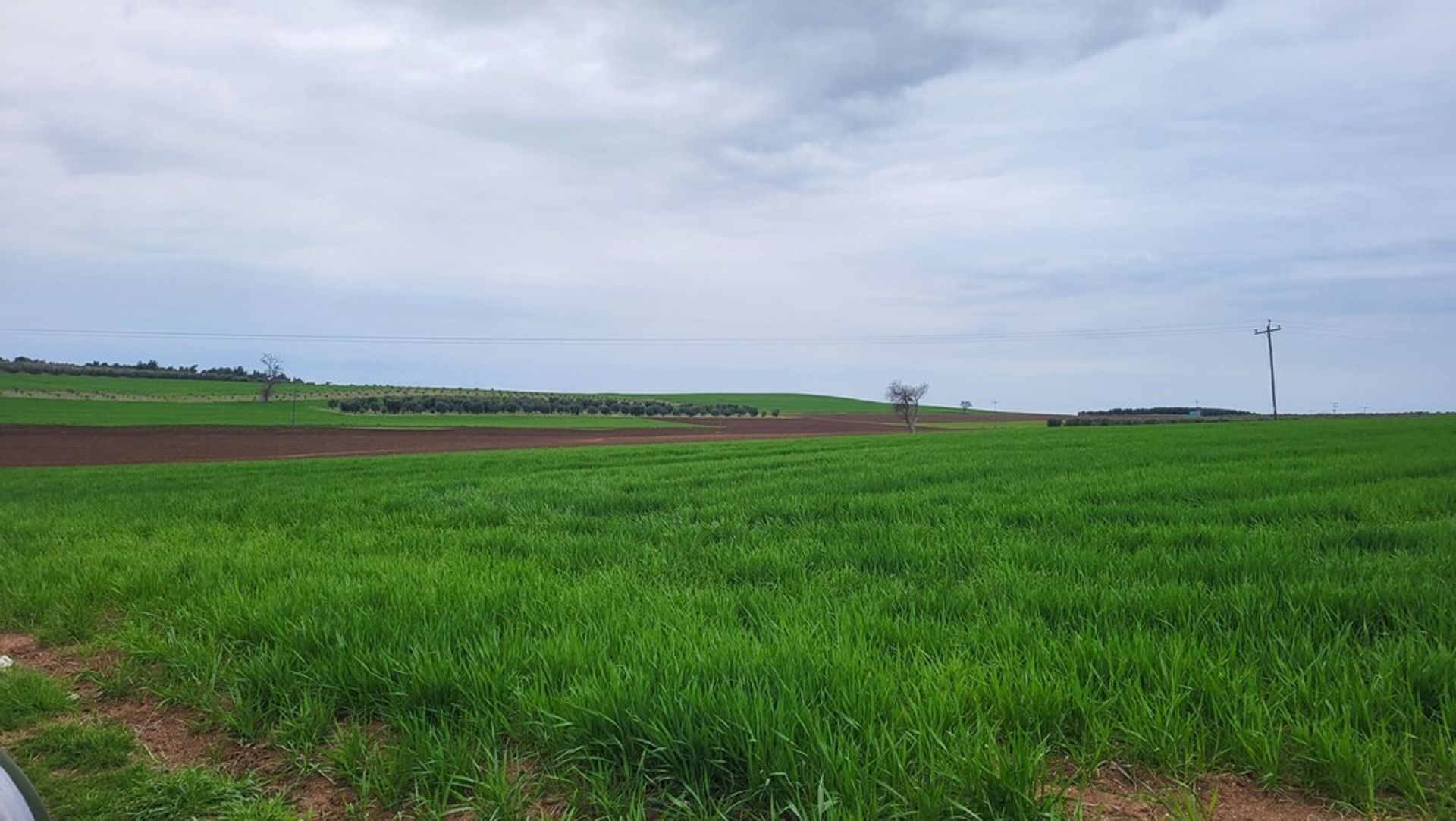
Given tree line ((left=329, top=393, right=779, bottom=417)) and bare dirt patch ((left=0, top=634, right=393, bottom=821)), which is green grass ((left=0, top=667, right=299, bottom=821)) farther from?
tree line ((left=329, top=393, right=779, bottom=417))

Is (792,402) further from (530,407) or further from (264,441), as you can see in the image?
(264,441)

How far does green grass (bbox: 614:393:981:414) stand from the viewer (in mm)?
144000

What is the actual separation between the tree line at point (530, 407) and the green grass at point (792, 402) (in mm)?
14242

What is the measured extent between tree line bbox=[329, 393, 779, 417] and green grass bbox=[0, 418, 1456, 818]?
101 metres

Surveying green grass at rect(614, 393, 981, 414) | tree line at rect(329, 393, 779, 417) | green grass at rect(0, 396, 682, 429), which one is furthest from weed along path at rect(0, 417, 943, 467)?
green grass at rect(614, 393, 981, 414)

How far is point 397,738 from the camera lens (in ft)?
10.3

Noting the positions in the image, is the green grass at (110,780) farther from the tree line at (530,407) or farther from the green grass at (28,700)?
the tree line at (530,407)

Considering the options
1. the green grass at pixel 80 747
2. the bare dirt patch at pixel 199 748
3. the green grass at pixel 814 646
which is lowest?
the bare dirt patch at pixel 199 748

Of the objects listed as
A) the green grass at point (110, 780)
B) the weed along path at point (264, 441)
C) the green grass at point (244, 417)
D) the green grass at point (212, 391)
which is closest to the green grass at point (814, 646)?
the green grass at point (110, 780)

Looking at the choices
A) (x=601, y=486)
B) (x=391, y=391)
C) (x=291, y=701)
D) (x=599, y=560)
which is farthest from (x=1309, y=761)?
(x=391, y=391)

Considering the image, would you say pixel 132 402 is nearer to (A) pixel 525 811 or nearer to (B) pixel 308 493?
(B) pixel 308 493

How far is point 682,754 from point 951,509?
6302 mm

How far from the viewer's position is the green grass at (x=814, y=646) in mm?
2596

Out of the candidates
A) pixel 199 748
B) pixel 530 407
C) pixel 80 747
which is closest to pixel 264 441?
pixel 530 407
